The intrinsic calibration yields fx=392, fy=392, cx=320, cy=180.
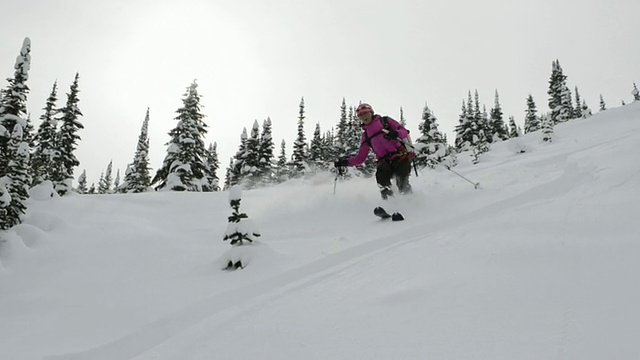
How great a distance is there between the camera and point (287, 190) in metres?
11.7

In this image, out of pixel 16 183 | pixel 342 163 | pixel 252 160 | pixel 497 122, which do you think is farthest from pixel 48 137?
pixel 497 122

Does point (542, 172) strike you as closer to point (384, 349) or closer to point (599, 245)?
point (599, 245)

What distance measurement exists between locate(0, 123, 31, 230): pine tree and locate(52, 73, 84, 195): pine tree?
18151 mm

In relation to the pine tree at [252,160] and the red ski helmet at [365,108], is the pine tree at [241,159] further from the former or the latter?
the red ski helmet at [365,108]

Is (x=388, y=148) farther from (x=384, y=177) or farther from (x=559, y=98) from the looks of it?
(x=559, y=98)

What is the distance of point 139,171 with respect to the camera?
39.8 m

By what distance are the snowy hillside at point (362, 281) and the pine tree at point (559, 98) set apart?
1854 inches

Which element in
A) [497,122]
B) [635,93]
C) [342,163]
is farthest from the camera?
[635,93]

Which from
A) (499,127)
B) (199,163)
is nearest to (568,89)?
(499,127)

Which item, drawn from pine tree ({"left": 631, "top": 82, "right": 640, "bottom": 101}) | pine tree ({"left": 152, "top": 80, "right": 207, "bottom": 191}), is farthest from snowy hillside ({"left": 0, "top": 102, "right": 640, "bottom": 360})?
pine tree ({"left": 631, "top": 82, "right": 640, "bottom": 101})

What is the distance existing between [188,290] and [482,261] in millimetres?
3598

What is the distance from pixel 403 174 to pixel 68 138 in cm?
2963

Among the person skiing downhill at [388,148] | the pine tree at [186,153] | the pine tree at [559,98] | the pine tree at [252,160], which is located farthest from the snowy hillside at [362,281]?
the pine tree at [559,98]

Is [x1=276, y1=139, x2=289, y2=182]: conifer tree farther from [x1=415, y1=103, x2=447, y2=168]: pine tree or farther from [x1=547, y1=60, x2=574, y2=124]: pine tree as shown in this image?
[x1=547, y1=60, x2=574, y2=124]: pine tree
